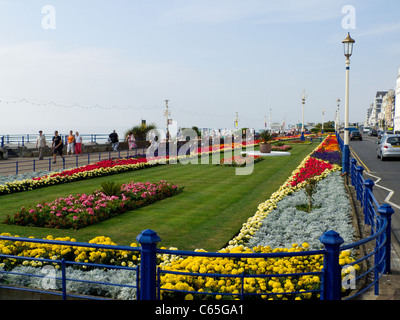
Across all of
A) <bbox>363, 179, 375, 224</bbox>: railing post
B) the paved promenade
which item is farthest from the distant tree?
<bbox>363, 179, 375, 224</bbox>: railing post

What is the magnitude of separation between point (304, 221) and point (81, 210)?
577 centimetres

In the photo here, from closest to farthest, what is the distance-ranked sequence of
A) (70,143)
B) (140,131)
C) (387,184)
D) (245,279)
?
(245,279) → (387,184) → (70,143) → (140,131)

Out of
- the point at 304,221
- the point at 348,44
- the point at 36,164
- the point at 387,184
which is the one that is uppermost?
the point at 348,44

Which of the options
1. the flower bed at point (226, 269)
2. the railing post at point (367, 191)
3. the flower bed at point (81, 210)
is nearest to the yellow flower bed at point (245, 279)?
the flower bed at point (226, 269)

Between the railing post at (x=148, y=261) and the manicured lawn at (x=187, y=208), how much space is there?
3.81 m

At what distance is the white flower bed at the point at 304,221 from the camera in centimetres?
838

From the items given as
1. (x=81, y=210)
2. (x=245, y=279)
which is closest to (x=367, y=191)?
(x=245, y=279)

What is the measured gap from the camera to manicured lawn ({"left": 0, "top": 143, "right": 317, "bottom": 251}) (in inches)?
368

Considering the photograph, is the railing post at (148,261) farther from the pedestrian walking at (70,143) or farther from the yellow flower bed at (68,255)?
the pedestrian walking at (70,143)

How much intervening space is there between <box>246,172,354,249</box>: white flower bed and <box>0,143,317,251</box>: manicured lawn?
87cm

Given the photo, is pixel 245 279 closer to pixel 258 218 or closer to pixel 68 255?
pixel 68 255

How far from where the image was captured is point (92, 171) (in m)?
20.1

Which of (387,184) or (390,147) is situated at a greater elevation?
(390,147)

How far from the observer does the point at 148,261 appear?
14.7 ft
